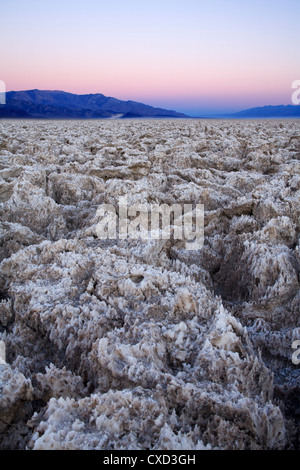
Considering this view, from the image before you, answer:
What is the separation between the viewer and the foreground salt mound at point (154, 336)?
1.24 m

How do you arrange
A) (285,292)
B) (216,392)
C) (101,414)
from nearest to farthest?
(101,414) → (216,392) → (285,292)

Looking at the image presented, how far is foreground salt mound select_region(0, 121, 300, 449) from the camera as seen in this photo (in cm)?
124

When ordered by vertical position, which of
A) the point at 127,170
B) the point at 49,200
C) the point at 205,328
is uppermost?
the point at 127,170

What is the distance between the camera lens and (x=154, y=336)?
1670 millimetres

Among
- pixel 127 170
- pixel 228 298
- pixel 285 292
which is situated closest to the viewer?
pixel 285 292

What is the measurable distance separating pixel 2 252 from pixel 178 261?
1.67 meters

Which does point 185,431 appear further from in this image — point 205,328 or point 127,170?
point 127,170

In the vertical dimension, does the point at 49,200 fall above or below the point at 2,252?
above

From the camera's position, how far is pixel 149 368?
148 cm

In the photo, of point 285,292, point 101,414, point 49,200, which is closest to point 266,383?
point 101,414

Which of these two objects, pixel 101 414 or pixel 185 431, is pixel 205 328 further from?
pixel 101 414

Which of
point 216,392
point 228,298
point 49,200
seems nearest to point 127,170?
point 49,200

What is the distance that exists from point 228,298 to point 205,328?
0.89 m
